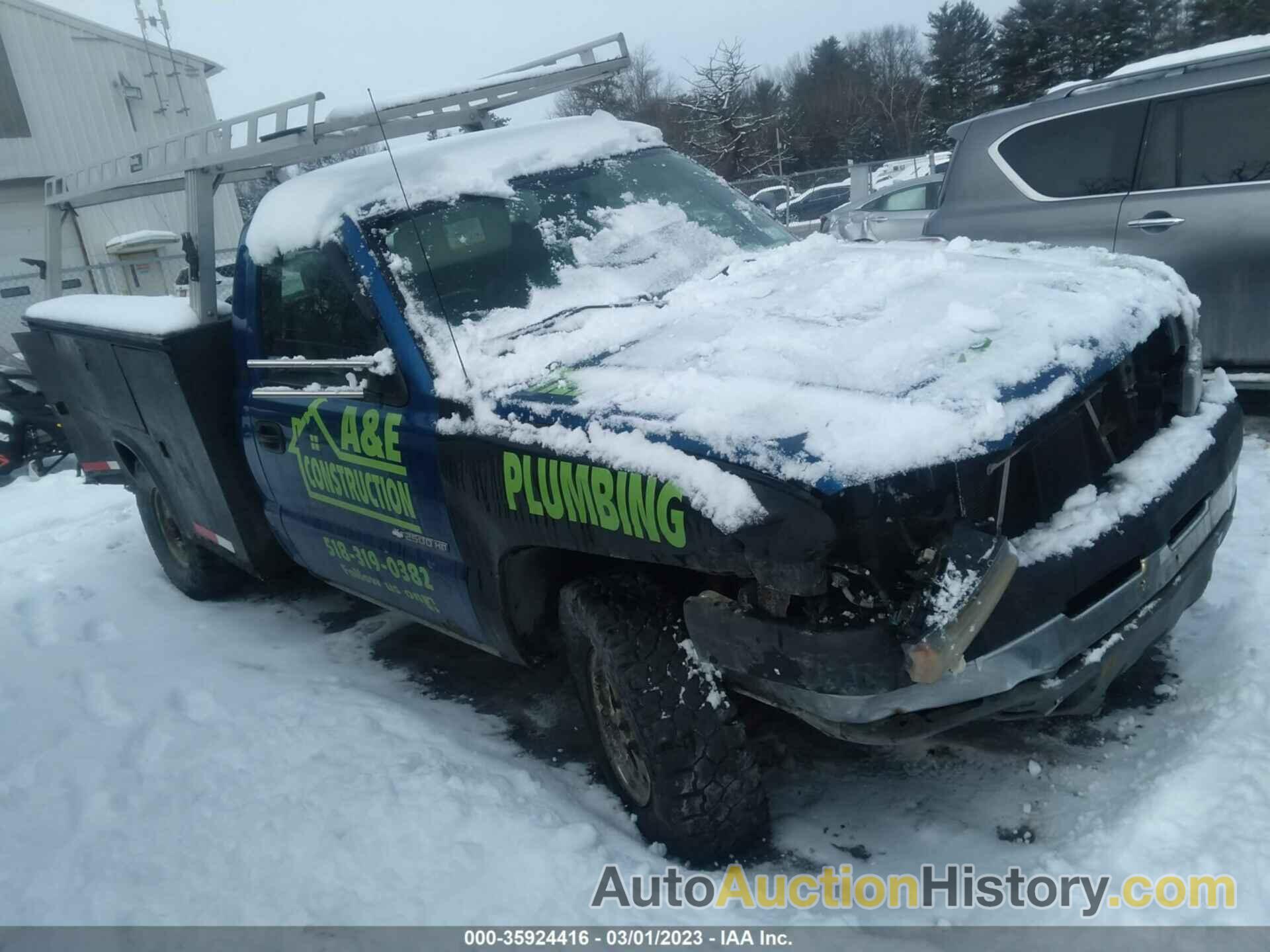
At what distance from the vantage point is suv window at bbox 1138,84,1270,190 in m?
4.76

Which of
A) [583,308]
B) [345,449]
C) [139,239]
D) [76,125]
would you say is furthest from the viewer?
[76,125]

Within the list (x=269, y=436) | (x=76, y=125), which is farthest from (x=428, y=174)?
(x=76, y=125)

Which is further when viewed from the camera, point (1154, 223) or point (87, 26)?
point (87, 26)

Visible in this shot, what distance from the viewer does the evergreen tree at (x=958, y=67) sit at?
41.0 meters

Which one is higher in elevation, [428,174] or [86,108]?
[86,108]

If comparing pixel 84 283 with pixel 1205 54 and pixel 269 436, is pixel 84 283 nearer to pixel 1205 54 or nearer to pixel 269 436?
pixel 269 436

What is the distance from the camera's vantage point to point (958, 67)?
4200 cm

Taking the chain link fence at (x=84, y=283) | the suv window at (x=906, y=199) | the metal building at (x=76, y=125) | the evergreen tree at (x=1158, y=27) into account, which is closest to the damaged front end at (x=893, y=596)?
the suv window at (x=906, y=199)

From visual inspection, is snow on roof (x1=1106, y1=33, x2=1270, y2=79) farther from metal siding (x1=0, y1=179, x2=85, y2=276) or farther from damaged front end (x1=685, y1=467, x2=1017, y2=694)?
metal siding (x1=0, y1=179, x2=85, y2=276)

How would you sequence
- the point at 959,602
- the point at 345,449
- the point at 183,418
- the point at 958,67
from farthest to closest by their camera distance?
1. the point at 958,67
2. the point at 183,418
3. the point at 345,449
4. the point at 959,602

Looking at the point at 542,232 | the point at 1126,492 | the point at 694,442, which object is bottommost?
the point at 1126,492

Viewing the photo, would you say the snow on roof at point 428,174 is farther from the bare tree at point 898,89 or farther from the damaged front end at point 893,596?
the bare tree at point 898,89

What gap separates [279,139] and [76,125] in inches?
760

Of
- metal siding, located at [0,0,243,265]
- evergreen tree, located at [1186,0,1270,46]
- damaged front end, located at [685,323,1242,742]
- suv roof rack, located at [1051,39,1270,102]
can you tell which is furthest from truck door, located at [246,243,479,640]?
evergreen tree, located at [1186,0,1270,46]
